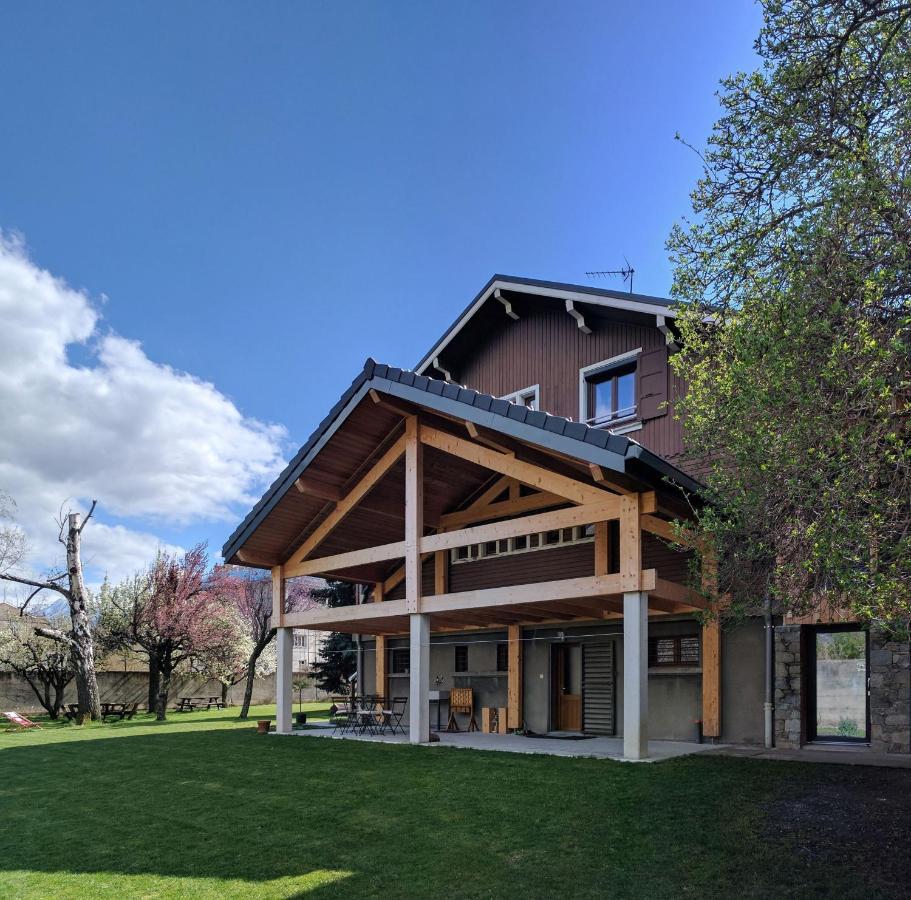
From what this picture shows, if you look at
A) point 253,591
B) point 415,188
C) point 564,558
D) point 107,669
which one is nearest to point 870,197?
point 564,558

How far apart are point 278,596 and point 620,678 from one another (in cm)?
706

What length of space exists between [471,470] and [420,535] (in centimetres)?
245

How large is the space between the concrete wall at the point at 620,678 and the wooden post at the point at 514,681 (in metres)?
0.14

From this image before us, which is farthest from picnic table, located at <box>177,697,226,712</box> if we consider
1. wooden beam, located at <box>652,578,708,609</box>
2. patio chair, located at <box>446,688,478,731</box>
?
wooden beam, located at <box>652,578,708,609</box>

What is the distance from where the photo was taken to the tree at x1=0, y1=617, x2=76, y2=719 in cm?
2555

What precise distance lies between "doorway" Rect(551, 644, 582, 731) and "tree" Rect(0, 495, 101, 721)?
1516 cm

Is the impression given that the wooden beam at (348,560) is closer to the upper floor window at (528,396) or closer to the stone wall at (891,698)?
the upper floor window at (528,396)

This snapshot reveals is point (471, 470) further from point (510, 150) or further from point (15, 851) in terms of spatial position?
point (15, 851)

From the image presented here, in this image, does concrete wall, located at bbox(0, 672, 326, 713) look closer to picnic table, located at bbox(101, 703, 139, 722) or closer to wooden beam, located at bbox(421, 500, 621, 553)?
picnic table, located at bbox(101, 703, 139, 722)

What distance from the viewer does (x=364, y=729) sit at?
15.9 meters

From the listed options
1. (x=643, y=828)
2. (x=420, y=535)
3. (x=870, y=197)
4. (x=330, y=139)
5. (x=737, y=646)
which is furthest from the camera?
(x=330, y=139)

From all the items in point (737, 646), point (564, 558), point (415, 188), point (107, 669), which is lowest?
point (107, 669)

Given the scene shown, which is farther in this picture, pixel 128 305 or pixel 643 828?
pixel 128 305

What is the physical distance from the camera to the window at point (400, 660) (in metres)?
18.8
